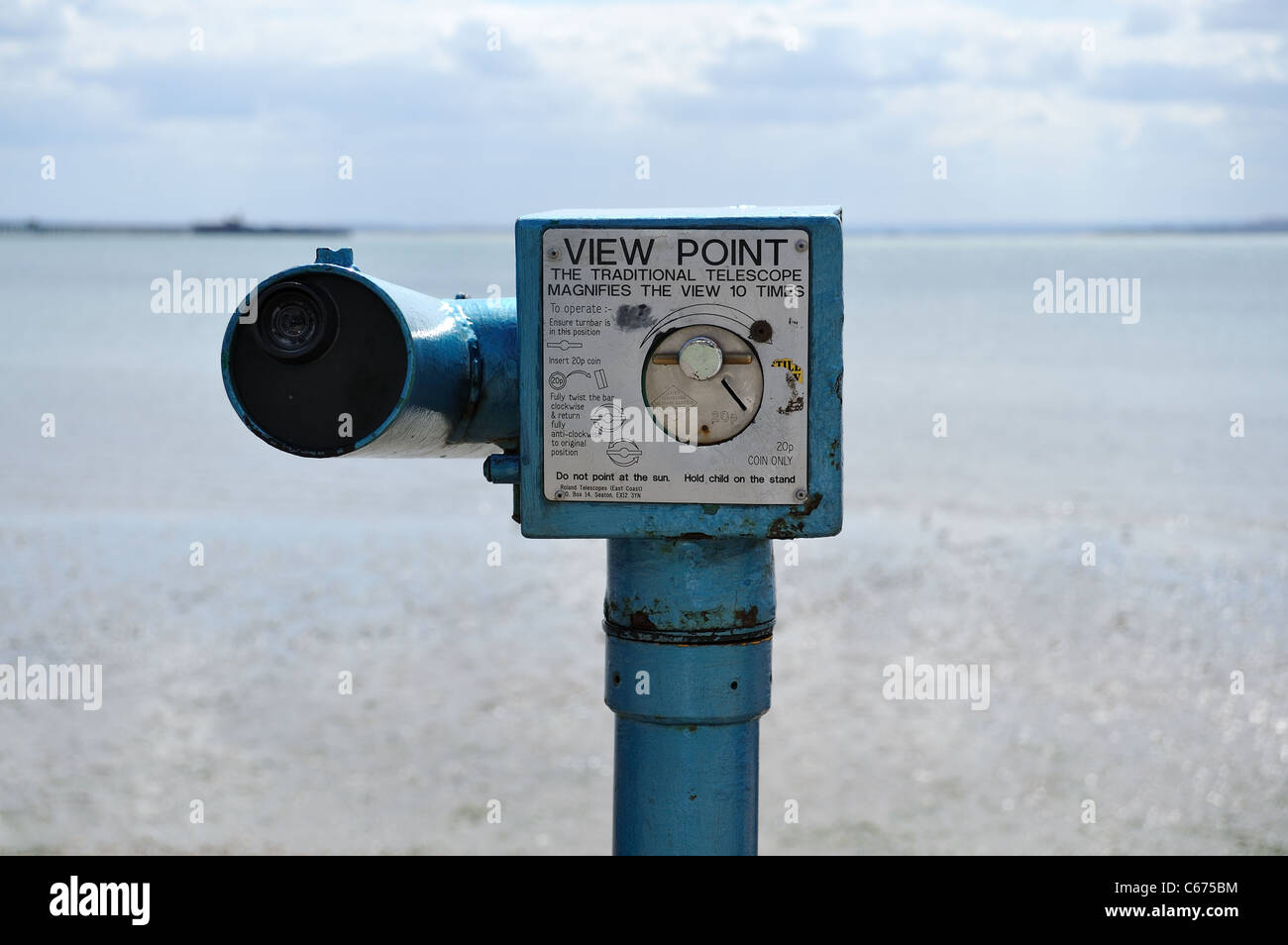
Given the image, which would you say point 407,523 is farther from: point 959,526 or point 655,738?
point 655,738

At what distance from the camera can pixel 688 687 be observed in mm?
1638

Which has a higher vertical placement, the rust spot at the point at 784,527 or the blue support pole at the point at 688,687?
the rust spot at the point at 784,527

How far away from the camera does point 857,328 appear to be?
26375 mm

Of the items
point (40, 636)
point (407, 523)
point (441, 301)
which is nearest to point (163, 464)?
point (407, 523)

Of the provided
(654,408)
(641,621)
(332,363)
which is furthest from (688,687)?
(332,363)

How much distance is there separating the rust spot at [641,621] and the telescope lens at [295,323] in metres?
0.45

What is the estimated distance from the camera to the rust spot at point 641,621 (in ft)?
5.43

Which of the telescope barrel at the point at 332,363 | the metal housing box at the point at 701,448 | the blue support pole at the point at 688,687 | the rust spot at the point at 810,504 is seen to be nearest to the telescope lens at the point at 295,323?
the telescope barrel at the point at 332,363

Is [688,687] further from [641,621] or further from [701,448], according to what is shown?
[701,448]

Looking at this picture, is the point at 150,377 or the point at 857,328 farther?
the point at 857,328

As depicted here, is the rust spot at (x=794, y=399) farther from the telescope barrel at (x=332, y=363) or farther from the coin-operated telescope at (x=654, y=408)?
the telescope barrel at (x=332, y=363)

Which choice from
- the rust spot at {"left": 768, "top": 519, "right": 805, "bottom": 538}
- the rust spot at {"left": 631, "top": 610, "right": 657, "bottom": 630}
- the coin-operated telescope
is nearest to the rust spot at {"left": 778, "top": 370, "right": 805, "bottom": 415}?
the coin-operated telescope

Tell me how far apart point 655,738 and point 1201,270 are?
2375 inches

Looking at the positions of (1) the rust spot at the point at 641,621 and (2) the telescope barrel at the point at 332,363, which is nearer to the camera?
(2) the telescope barrel at the point at 332,363
